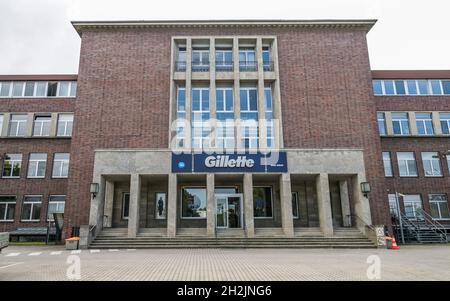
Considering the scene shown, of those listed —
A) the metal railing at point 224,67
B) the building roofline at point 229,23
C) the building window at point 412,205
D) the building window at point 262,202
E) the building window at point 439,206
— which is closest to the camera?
the building window at point 262,202

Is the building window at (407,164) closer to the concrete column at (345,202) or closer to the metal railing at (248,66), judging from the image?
the concrete column at (345,202)

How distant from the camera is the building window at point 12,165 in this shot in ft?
75.5

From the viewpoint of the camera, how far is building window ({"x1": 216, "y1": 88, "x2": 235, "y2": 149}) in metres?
19.5

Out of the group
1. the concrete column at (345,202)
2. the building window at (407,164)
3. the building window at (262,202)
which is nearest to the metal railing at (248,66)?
the building window at (262,202)

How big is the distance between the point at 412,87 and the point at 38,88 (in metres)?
30.8

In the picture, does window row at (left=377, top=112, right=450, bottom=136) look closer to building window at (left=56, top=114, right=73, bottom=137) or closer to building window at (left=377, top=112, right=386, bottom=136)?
building window at (left=377, top=112, right=386, bottom=136)

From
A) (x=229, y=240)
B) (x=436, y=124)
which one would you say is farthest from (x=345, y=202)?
(x=436, y=124)

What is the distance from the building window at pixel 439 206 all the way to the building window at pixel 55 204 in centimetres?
2772

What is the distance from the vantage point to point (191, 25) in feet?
68.4

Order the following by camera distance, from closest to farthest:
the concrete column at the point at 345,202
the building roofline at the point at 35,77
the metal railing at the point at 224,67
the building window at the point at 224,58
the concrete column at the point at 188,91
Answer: the concrete column at the point at 345,202
the concrete column at the point at 188,91
the metal railing at the point at 224,67
the building window at the point at 224,58
the building roofline at the point at 35,77

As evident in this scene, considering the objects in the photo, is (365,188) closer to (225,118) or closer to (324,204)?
(324,204)
